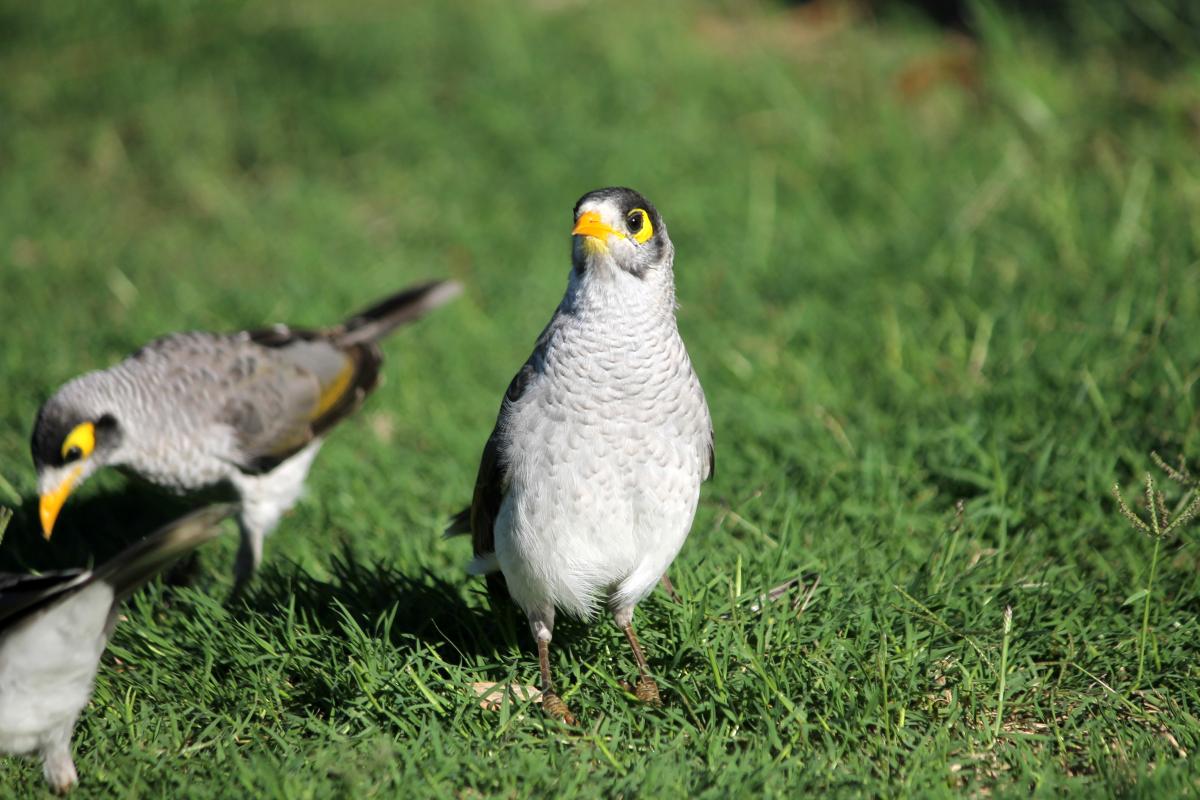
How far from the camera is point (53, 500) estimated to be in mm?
4270

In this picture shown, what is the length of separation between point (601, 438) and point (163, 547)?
120 cm

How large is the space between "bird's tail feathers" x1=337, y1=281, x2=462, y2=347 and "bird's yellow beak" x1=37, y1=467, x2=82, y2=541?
4.95 ft

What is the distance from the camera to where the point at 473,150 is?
771 centimetres

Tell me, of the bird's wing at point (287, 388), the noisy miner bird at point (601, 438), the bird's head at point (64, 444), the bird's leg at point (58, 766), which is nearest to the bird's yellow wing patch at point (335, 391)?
the bird's wing at point (287, 388)

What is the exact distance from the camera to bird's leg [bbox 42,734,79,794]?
10.4 ft

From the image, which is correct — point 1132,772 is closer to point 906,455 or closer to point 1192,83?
point 906,455

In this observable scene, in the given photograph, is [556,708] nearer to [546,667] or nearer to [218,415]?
[546,667]

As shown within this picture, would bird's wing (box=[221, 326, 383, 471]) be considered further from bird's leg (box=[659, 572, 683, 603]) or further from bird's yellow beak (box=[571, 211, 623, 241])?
bird's yellow beak (box=[571, 211, 623, 241])

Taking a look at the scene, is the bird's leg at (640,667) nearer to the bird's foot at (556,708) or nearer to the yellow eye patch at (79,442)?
the bird's foot at (556,708)

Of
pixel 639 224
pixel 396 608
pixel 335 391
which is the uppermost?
pixel 639 224

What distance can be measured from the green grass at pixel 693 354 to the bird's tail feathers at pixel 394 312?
12.9 inches

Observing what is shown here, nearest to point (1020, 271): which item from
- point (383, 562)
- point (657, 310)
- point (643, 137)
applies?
point (643, 137)

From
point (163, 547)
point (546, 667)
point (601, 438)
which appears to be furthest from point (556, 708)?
point (163, 547)

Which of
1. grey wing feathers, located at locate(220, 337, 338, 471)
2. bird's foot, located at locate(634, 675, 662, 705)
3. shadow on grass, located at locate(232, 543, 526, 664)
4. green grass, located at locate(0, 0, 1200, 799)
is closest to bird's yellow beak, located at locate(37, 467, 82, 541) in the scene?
green grass, located at locate(0, 0, 1200, 799)
